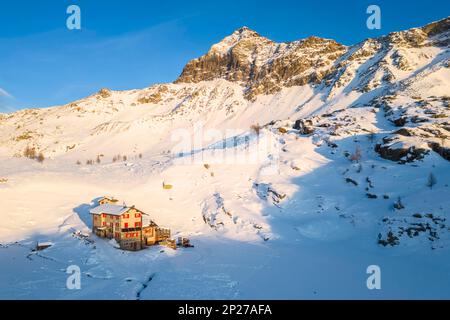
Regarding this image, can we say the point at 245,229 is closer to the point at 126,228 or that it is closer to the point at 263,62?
the point at 126,228

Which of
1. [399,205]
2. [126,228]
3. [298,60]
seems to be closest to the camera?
[126,228]

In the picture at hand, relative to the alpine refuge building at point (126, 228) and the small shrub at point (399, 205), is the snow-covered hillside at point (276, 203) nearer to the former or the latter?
the small shrub at point (399, 205)

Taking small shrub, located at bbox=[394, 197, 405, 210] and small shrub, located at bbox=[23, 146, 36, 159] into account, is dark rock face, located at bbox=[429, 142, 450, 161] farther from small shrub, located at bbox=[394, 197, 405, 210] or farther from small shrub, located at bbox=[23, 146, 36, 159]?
small shrub, located at bbox=[23, 146, 36, 159]

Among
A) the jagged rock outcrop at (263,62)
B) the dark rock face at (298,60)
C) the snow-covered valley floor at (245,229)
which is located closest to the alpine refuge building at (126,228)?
the snow-covered valley floor at (245,229)

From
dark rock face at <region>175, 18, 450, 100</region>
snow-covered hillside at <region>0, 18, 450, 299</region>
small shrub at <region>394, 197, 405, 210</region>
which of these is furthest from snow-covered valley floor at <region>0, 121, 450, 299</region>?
dark rock face at <region>175, 18, 450, 100</region>

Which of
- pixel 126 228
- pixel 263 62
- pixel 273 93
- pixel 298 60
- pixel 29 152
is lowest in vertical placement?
pixel 126 228

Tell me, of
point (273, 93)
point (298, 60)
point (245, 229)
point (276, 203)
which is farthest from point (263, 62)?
point (245, 229)
